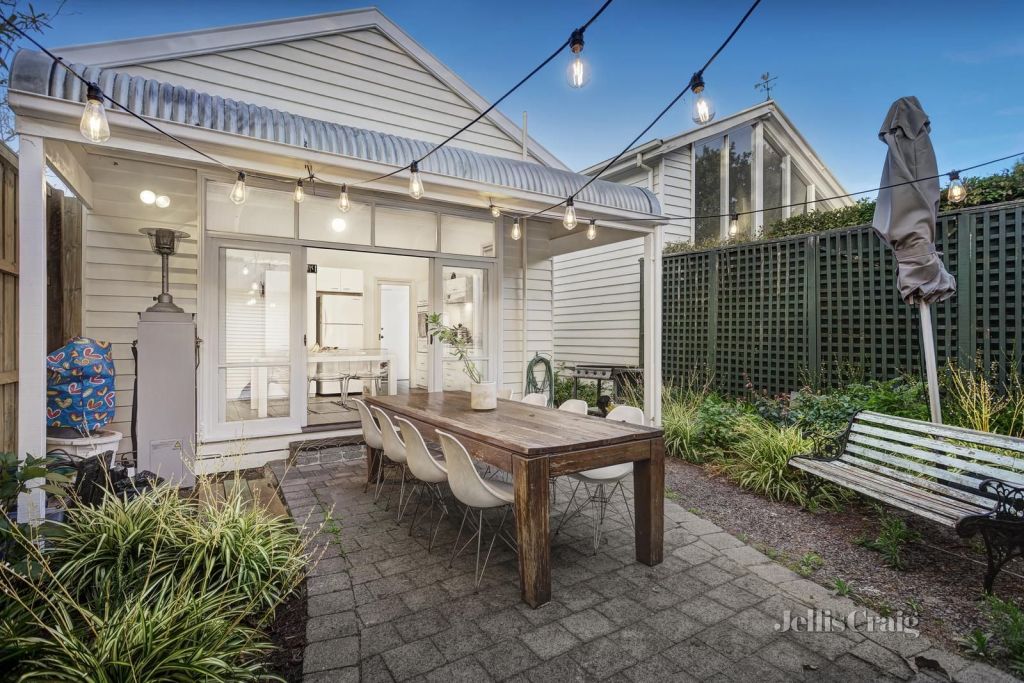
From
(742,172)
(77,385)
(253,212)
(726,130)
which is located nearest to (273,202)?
(253,212)

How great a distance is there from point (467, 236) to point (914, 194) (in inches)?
175

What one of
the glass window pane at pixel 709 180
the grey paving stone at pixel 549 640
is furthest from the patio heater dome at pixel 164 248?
the glass window pane at pixel 709 180

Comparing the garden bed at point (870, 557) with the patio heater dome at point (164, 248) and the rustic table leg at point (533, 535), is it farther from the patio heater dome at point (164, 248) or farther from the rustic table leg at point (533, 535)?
the patio heater dome at point (164, 248)

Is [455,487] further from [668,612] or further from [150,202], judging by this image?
[150,202]

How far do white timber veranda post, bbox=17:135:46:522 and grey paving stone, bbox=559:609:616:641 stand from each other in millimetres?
3055

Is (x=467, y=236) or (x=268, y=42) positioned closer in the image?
(x=268, y=42)

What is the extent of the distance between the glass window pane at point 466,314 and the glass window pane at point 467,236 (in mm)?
256

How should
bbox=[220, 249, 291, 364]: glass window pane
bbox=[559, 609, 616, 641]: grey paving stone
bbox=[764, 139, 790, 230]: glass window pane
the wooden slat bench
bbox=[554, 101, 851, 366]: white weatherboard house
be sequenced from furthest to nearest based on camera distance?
bbox=[764, 139, 790, 230]: glass window pane < bbox=[554, 101, 851, 366]: white weatherboard house < bbox=[220, 249, 291, 364]: glass window pane < the wooden slat bench < bbox=[559, 609, 616, 641]: grey paving stone

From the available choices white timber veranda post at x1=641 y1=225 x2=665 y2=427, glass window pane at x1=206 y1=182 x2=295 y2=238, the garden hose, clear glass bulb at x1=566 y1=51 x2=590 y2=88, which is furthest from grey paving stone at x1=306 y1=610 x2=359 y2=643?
the garden hose

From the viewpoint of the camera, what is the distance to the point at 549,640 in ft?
6.98

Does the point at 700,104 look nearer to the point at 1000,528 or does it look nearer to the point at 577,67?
the point at 577,67

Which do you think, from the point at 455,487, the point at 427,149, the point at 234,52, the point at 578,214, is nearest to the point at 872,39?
the point at 578,214

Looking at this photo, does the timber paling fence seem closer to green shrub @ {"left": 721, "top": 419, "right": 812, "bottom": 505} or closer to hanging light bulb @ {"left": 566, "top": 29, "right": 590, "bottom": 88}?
green shrub @ {"left": 721, "top": 419, "right": 812, "bottom": 505}

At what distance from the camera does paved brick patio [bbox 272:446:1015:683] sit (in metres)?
1.94
